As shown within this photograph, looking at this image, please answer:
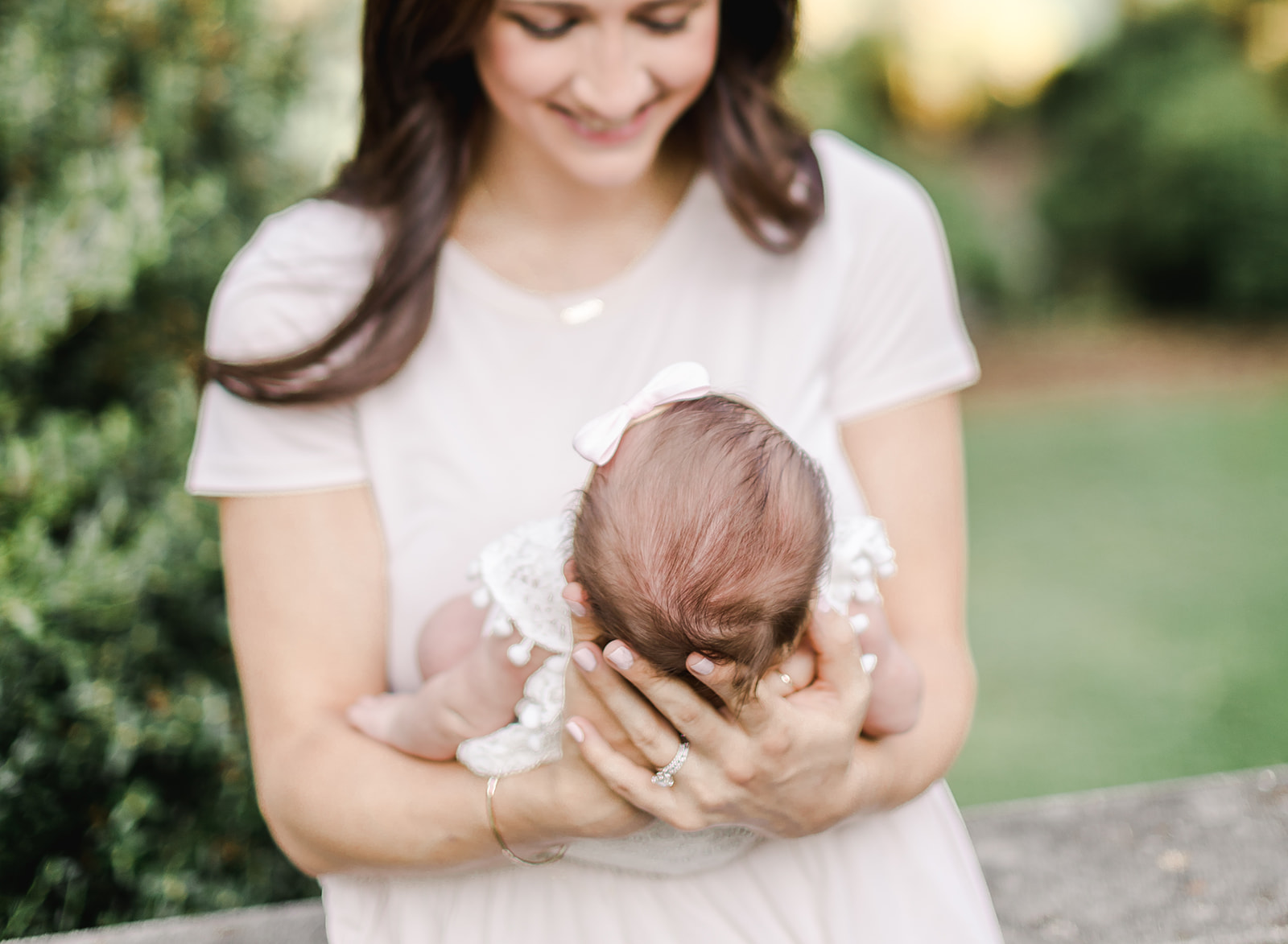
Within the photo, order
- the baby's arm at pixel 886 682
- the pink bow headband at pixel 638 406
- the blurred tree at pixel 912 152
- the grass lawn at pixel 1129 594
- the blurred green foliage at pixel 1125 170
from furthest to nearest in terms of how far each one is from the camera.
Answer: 1. the blurred green foliage at pixel 1125 170
2. the blurred tree at pixel 912 152
3. the grass lawn at pixel 1129 594
4. the baby's arm at pixel 886 682
5. the pink bow headband at pixel 638 406

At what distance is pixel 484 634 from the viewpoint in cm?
149

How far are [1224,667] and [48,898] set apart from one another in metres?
4.47

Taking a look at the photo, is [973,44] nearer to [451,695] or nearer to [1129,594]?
[1129,594]

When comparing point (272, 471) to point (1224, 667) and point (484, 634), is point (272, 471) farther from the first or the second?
point (1224, 667)

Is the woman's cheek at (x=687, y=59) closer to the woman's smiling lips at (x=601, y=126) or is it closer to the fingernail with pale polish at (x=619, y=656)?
the woman's smiling lips at (x=601, y=126)

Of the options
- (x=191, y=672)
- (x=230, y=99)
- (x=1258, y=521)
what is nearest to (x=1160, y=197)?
(x=1258, y=521)

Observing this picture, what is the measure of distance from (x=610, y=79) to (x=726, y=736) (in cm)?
90

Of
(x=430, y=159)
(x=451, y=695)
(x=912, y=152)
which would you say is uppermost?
(x=430, y=159)

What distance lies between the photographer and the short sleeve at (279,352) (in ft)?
5.42

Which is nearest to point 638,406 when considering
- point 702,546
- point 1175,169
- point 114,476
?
point 702,546

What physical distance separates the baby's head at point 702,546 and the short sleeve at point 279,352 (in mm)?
442

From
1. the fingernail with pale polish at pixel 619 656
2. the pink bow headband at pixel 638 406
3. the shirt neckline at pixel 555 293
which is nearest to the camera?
the fingernail with pale polish at pixel 619 656

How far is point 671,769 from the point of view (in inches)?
55.5

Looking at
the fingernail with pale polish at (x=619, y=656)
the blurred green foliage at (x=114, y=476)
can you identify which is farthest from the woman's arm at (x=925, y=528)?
the blurred green foliage at (x=114, y=476)
